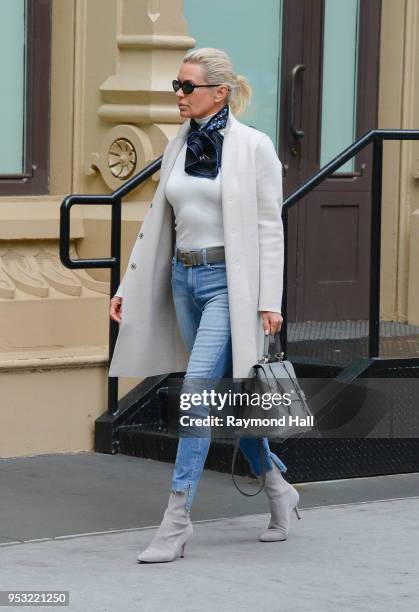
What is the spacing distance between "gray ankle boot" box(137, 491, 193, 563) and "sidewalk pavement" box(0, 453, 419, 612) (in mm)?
48

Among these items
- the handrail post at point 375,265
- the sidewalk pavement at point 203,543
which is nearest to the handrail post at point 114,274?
the sidewalk pavement at point 203,543

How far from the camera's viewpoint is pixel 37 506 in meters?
7.46

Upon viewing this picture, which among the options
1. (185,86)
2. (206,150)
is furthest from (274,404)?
(185,86)

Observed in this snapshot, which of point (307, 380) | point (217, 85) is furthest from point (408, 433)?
point (217, 85)

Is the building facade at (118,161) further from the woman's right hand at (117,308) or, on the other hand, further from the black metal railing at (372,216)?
the woman's right hand at (117,308)

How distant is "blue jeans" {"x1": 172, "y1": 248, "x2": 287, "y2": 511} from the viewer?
6484 millimetres

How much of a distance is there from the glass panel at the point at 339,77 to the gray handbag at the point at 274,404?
3927 mm

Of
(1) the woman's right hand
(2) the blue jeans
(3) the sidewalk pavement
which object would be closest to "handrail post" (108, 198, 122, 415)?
(3) the sidewalk pavement

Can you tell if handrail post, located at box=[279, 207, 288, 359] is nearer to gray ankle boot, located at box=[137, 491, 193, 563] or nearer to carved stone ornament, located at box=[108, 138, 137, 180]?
carved stone ornament, located at box=[108, 138, 137, 180]

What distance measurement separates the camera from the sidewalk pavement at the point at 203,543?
19.5 ft

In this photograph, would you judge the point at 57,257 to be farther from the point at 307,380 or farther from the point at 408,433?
the point at 408,433

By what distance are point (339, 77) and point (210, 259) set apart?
4.14 meters

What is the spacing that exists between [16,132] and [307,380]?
2.18 meters

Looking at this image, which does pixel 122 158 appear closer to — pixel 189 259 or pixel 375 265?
pixel 375 265
